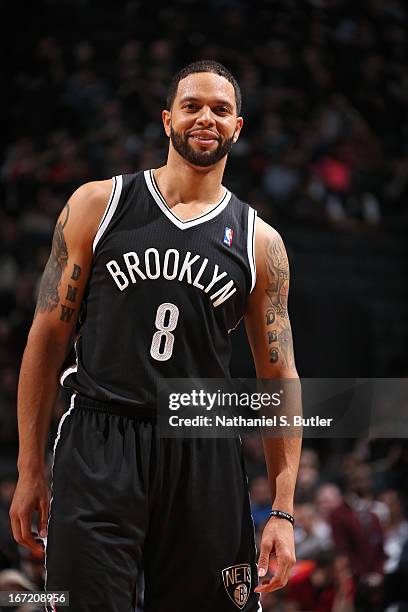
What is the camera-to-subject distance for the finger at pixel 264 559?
3.07 meters

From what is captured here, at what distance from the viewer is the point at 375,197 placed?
11.4 meters

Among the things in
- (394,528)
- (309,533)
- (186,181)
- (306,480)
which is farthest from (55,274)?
(394,528)

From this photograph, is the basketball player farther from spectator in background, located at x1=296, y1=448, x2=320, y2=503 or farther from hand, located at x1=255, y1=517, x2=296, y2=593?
spectator in background, located at x1=296, y1=448, x2=320, y2=503

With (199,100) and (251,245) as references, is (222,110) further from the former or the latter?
(251,245)

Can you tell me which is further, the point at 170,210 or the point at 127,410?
the point at 170,210

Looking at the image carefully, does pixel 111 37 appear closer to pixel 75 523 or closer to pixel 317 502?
pixel 317 502

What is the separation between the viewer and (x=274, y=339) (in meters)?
3.34

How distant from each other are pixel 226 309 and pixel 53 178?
23.7 ft

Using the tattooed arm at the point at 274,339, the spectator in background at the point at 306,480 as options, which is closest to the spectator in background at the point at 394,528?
the spectator in background at the point at 306,480

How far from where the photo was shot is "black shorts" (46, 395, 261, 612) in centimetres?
289

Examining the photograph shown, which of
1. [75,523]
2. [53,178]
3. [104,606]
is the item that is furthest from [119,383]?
[53,178]

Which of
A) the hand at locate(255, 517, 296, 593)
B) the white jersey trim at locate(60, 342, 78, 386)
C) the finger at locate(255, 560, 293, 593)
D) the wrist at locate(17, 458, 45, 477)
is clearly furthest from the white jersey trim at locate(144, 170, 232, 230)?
the finger at locate(255, 560, 293, 593)

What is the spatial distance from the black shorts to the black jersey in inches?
4.8

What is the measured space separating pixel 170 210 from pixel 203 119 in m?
0.32
